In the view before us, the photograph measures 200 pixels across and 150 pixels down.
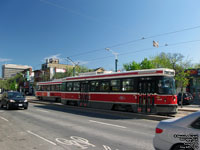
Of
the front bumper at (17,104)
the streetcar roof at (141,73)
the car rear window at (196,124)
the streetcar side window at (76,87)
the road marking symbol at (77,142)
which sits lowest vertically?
the road marking symbol at (77,142)

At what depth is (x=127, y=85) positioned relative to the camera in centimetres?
1452

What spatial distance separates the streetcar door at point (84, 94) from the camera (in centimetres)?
1853

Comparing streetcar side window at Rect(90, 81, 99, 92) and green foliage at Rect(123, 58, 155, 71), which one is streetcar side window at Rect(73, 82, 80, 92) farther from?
green foliage at Rect(123, 58, 155, 71)

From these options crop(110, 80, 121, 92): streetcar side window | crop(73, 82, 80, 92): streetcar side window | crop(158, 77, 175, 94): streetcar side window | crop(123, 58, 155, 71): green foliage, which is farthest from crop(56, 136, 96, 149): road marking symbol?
crop(123, 58, 155, 71): green foliage

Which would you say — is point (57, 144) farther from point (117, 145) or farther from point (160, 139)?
point (160, 139)

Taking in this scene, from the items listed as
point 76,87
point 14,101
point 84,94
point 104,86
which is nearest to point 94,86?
point 104,86

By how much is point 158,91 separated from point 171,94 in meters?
0.87

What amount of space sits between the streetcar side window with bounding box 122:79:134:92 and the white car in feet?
32.0

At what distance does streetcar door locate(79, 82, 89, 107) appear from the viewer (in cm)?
1853

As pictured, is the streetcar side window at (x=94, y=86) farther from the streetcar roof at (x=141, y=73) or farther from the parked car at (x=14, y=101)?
the parked car at (x=14, y=101)

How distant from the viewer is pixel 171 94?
1239cm

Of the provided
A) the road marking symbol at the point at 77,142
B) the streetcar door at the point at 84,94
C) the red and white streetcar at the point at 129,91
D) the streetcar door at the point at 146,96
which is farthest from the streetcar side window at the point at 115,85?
the road marking symbol at the point at 77,142

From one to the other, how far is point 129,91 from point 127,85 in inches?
21.7

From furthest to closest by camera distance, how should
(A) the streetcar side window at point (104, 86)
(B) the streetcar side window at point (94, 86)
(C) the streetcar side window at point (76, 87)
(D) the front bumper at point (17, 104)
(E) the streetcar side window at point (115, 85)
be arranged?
(C) the streetcar side window at point (76, 87) < (B) the streetcar side window at point (94, 86) < (D) the front bumper at point (17, 104) < (A) the streetcar side window at point (104, 86) < (E) the streetcar side window at point (115, 85)
